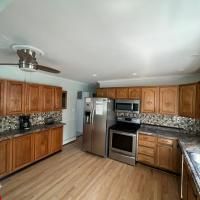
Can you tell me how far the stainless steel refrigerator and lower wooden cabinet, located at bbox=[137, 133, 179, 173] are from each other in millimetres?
959

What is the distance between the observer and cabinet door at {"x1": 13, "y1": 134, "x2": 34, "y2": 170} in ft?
8.39

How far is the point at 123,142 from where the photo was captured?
3.32m

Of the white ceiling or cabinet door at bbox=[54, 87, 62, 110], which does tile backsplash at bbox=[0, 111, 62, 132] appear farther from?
the white ceiling

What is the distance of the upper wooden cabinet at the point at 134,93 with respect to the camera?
11.6 ft

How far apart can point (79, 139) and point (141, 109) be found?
9.41 feet

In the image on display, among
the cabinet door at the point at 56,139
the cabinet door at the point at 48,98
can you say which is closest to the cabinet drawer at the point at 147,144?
the cabinet door at the point at 56,139

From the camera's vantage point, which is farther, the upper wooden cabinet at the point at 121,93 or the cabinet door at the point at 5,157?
the upper wooden cabinet at the point at 121,93

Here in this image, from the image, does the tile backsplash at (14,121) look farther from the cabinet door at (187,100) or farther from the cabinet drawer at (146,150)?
the cabinet door at (187,100)

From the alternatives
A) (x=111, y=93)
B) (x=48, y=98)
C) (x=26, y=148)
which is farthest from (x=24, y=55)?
(x=111, y=93)

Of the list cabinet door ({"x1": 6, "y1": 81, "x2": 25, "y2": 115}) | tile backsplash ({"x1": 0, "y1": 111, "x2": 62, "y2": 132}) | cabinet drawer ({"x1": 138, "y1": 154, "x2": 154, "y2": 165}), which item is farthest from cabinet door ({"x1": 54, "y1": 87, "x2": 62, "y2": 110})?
cabinet drawer ({"x1": 138, "y1": 154, "x2": 154, "y2": 165})

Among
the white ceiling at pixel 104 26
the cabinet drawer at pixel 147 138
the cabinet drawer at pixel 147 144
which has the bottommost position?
the cabinet drawer at pixel 147 144

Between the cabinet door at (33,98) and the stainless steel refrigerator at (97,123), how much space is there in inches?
52.9

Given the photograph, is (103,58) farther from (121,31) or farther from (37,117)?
(37,117)

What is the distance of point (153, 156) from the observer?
3.00 m
